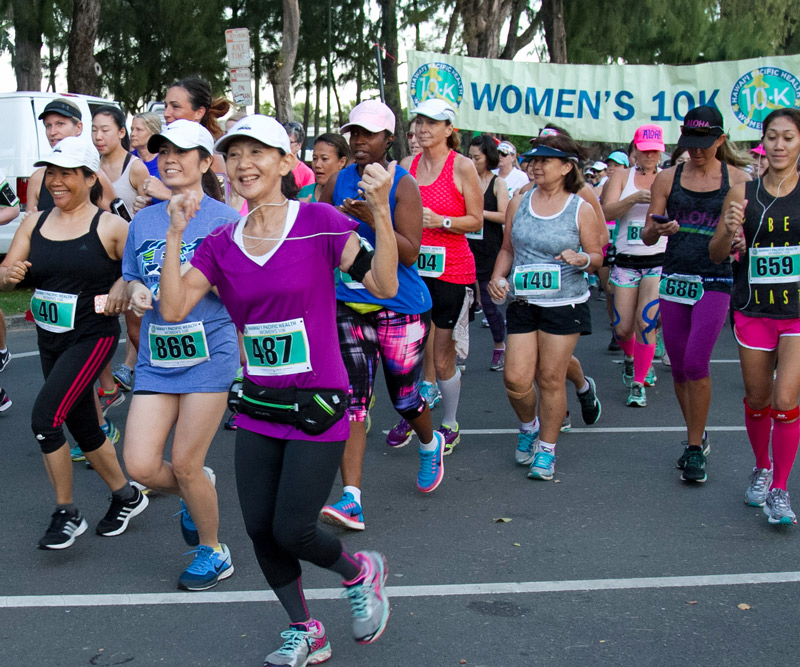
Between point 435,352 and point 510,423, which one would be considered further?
point 510,423

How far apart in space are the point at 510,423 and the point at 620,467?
132 cm

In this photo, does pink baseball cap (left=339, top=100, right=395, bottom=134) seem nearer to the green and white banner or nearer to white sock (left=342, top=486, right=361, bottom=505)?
white sock (left=342, top=486, right=361, bottom=505)

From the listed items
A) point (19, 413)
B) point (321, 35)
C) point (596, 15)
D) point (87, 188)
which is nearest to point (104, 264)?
point (87, 188)

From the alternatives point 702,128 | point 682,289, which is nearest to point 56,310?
point 682,289

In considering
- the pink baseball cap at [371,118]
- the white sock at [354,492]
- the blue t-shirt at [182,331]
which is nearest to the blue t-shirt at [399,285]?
the pink baseball cap at [371,118]

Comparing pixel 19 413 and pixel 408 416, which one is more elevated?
pixel 408 416

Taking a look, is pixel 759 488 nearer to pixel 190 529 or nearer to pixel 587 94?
pixel 190 529

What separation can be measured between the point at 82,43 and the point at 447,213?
14515mm

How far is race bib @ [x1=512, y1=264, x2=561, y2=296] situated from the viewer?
230 inches

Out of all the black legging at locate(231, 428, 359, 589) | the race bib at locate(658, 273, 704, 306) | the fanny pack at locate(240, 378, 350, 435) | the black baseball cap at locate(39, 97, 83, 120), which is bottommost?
the black legging at locate(231, 428, 359, 589)

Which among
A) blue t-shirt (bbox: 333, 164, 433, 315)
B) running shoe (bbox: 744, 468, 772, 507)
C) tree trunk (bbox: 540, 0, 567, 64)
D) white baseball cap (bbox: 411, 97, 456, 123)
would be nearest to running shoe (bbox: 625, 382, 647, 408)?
running shoe (bbox: 744, 468, 772, 507)

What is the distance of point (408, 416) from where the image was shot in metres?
5.36

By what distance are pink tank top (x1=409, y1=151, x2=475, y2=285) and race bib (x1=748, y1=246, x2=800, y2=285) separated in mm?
1903

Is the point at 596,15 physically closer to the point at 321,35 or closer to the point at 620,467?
the point at 321,35
